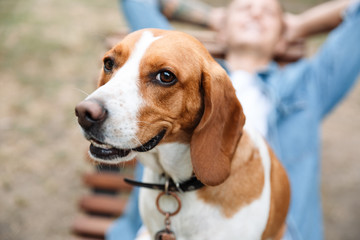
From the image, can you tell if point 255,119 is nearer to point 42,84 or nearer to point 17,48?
point 42,84

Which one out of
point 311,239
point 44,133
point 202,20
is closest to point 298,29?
point 202,20

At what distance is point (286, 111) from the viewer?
2963 mm

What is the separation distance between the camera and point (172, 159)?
1.74 m

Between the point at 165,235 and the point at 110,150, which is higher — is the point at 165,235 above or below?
below

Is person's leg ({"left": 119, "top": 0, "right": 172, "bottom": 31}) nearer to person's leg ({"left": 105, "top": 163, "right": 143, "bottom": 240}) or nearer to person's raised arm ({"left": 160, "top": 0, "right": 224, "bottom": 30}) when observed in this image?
person's raised arm ({"left": 160, "top": 0, "right": 224, "bottom": 30})

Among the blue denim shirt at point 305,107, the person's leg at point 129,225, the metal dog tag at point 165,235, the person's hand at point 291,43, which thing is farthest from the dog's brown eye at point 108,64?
the person's hand at point 291,43

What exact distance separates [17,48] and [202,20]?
11.3ft

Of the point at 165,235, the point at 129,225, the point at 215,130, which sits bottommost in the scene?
the point at 129,225

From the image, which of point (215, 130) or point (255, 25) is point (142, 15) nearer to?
point (255, 25)

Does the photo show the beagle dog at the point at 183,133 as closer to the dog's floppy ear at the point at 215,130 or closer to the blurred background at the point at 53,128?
the dog's floppy ear at the point at 215,130

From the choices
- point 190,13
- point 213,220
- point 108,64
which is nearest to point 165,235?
point 213,220

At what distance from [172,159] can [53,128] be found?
3.27m

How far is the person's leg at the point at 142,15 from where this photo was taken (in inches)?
128

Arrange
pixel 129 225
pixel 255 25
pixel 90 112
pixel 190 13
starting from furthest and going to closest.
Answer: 1. pixel 190 13
2. pixel 255 25
3. pixel 129 225
4. pixel 90 112
